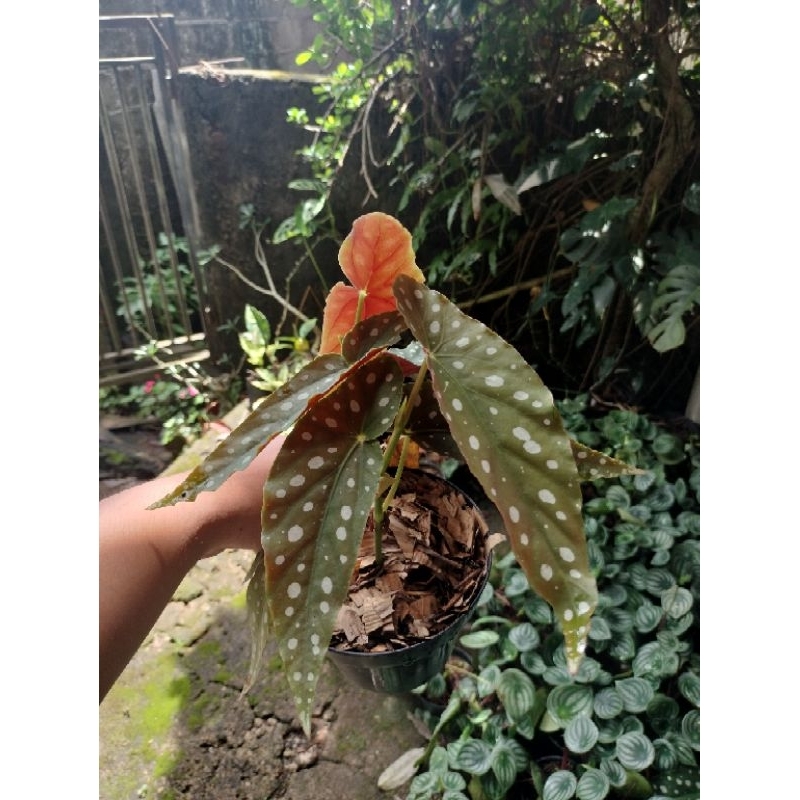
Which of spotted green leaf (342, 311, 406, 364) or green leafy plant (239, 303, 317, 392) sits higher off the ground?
spotted green leaf (342, 311, 406, 364)

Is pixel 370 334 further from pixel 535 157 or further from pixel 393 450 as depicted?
pixel 535 157

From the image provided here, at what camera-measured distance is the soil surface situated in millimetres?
943

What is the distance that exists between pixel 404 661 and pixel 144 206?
6.41 ft

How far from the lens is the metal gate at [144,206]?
1.84 meters

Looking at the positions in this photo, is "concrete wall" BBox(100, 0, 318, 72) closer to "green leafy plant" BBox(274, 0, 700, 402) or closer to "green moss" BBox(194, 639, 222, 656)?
"green leafy plant" BBox(274, 0, 700, 402)

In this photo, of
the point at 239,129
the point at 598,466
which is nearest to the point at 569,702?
the point at 598,466

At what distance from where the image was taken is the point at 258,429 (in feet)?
1.64

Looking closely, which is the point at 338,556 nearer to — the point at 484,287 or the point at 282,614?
the point at 282,614

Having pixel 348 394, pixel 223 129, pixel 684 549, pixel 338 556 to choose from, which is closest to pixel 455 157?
pixel 223 129

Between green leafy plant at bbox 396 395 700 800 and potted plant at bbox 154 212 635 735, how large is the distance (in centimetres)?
55

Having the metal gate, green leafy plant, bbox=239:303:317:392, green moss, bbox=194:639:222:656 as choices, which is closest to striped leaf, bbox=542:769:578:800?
green moss, bbox=194:639:222:656

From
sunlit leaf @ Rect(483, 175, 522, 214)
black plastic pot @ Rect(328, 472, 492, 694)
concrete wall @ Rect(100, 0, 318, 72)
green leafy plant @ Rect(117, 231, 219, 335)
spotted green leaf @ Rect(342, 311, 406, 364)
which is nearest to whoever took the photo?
spotted green leaf @ Rect(342, 311, 406, 364)
